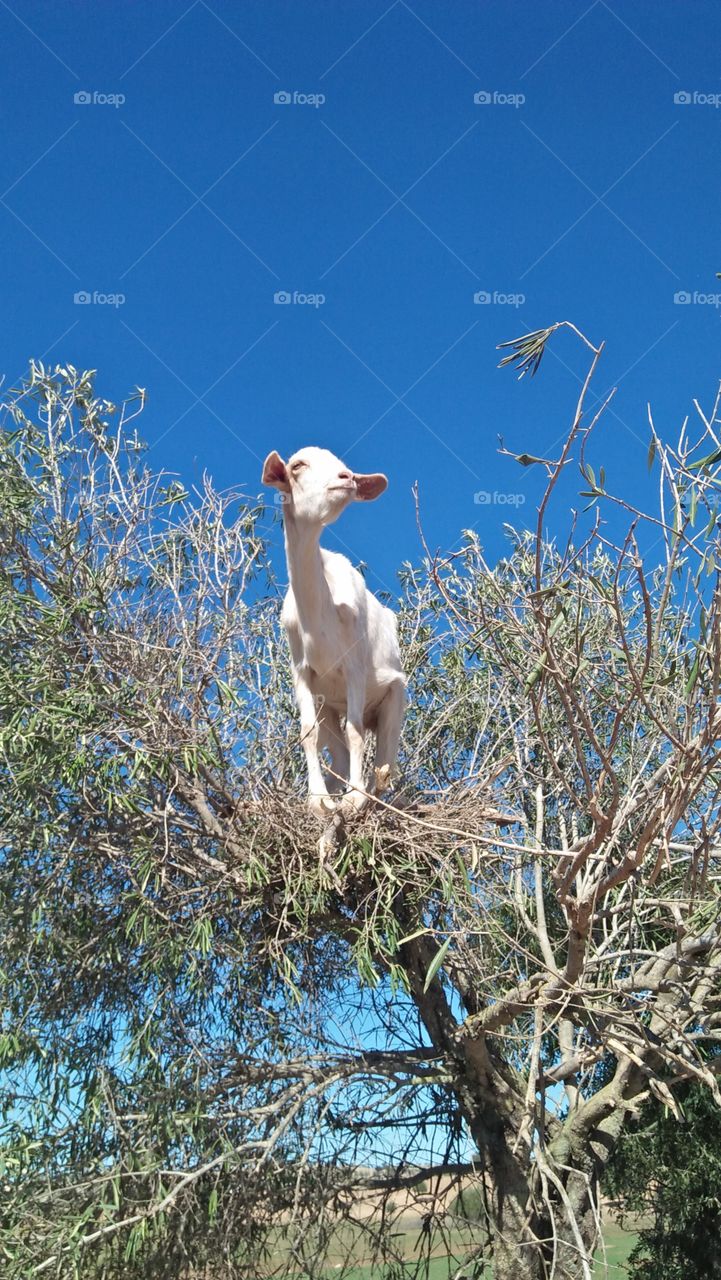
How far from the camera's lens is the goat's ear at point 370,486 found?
9.33m

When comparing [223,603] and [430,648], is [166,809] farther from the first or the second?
[430,648]

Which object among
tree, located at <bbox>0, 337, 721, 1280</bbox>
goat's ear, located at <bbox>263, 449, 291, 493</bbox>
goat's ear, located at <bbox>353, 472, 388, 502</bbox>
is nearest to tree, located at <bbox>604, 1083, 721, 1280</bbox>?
tree, located at <bbox>0, 337, 721, 1280</bbox>

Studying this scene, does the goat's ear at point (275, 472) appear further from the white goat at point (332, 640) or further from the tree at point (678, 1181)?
the tree at point (678, 1181)

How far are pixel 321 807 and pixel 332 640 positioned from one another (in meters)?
1.36

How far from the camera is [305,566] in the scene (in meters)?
9.37

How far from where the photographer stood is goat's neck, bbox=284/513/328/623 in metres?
9.28

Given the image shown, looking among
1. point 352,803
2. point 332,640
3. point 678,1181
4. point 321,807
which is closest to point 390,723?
point 332,640

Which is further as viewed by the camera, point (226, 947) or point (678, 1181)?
point (678, 1181)

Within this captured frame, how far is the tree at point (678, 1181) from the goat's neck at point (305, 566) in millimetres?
8130

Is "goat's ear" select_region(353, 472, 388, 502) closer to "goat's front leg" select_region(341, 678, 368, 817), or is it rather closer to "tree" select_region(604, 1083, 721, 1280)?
"goat's front leg" select_region(341, 678, 368, 817)

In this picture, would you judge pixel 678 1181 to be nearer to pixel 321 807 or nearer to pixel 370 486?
pixel 321 807

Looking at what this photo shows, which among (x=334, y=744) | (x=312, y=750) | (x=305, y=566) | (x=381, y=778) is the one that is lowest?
(x=381, y=778)

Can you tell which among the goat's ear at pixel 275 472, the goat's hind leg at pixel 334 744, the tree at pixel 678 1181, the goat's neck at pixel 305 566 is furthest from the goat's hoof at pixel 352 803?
the tree at pixel 678 1181

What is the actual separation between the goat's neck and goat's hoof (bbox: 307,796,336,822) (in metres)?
1.40
